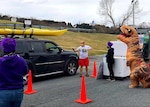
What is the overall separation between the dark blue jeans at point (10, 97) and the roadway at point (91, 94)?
3410 mm

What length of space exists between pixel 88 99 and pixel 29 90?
2089mm

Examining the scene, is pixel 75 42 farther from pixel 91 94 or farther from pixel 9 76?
pixel 9 76

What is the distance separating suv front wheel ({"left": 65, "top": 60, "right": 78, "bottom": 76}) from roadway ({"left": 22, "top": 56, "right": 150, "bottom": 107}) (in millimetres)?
1562

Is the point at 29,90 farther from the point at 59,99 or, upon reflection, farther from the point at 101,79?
the point at 101,79

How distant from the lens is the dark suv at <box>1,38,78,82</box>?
11.5 metres

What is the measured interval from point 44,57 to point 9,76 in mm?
7701

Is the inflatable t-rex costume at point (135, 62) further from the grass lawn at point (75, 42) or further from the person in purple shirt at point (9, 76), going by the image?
the grass lawn at point (75, 42)

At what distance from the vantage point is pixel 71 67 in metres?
13.7

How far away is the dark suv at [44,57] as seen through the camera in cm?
1154

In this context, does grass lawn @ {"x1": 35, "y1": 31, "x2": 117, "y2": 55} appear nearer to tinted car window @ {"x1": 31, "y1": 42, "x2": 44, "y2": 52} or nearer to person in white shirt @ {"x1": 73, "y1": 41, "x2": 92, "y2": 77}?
person in white shirt @ {"x1": 73, "y1": 41, "x2": 92, "y2": 77}

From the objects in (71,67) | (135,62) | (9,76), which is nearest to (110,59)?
(135,62)

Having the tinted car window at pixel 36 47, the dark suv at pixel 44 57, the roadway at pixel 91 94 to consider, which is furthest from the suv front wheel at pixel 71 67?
the tinted car window at pixel 36 47

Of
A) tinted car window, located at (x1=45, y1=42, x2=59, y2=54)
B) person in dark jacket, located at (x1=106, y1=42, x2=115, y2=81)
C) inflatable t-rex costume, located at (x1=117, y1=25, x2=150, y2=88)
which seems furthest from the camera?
tinted car window, located at (x1=45, y1=42, x2=59, y2=54)

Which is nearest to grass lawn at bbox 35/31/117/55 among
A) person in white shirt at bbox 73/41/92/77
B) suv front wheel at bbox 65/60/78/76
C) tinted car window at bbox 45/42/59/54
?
suv front wheel at bbox 65/60/78/76
